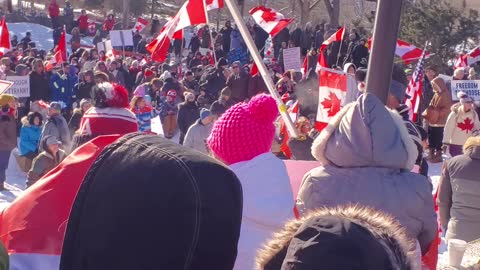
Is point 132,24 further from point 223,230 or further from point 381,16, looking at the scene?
point 223,230

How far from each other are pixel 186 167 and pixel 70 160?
2.51 feet

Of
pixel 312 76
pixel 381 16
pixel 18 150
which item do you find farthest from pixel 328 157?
pixel 312 76

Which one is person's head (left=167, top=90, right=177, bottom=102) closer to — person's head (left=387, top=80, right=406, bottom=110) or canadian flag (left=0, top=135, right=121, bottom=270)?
person's head (left=387, top=80, right=406, bottom=110)

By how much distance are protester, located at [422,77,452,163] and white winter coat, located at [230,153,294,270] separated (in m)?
10.8

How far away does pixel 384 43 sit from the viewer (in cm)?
404

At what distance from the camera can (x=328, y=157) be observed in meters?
3.07

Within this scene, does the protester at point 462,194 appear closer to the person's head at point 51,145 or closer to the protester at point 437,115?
the person's head at point 51,145

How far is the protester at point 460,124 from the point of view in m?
12.2

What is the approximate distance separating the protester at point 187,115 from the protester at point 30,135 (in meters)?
3.20

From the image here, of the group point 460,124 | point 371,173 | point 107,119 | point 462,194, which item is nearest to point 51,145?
point 462,194

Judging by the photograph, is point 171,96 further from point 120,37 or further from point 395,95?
point 395,95

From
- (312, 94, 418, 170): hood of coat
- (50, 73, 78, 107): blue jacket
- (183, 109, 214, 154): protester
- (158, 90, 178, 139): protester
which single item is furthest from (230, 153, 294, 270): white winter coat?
(50, 73, 78, 107): blue jacket

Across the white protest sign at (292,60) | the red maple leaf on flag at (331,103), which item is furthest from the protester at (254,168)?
the white protest sign at (292,60)

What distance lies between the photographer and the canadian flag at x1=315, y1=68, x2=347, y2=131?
23.6ft
